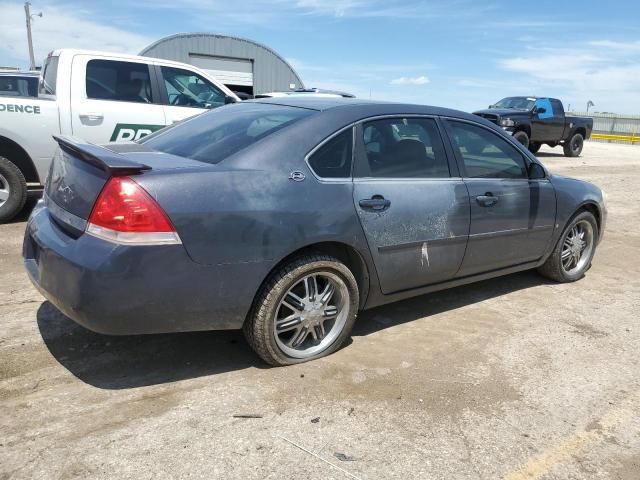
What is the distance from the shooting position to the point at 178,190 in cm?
262

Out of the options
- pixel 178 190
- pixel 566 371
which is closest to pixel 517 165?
pixel 566 371

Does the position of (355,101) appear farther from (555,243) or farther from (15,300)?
(15,300)

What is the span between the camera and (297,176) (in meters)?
2.98

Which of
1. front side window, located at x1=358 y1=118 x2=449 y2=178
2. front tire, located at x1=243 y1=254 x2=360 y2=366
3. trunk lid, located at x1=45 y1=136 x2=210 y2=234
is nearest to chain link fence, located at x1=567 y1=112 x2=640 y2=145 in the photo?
front side window, located at x1=358 y1=118 x2=449 y2=178

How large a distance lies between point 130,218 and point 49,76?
4933 mm

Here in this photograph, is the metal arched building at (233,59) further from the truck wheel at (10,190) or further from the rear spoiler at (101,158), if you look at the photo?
the rear spoiler at (101,158)

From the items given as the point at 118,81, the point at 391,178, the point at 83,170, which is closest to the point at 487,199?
the point at 391,178

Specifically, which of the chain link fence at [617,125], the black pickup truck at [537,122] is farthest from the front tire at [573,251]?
the chain link fence at [617,125]

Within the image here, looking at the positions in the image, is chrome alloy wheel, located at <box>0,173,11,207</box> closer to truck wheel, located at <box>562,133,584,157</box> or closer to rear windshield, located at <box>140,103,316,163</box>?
rear windshield, located at <box>140,103,316,163</box>

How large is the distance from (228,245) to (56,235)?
0.91 m

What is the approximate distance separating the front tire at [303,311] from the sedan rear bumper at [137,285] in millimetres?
125

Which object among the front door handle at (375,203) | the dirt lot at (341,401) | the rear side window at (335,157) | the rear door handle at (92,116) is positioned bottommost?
the dirt lot at (341,401)

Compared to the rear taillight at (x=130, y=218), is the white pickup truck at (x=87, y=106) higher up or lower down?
higher up

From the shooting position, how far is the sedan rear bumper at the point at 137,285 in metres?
2.52
